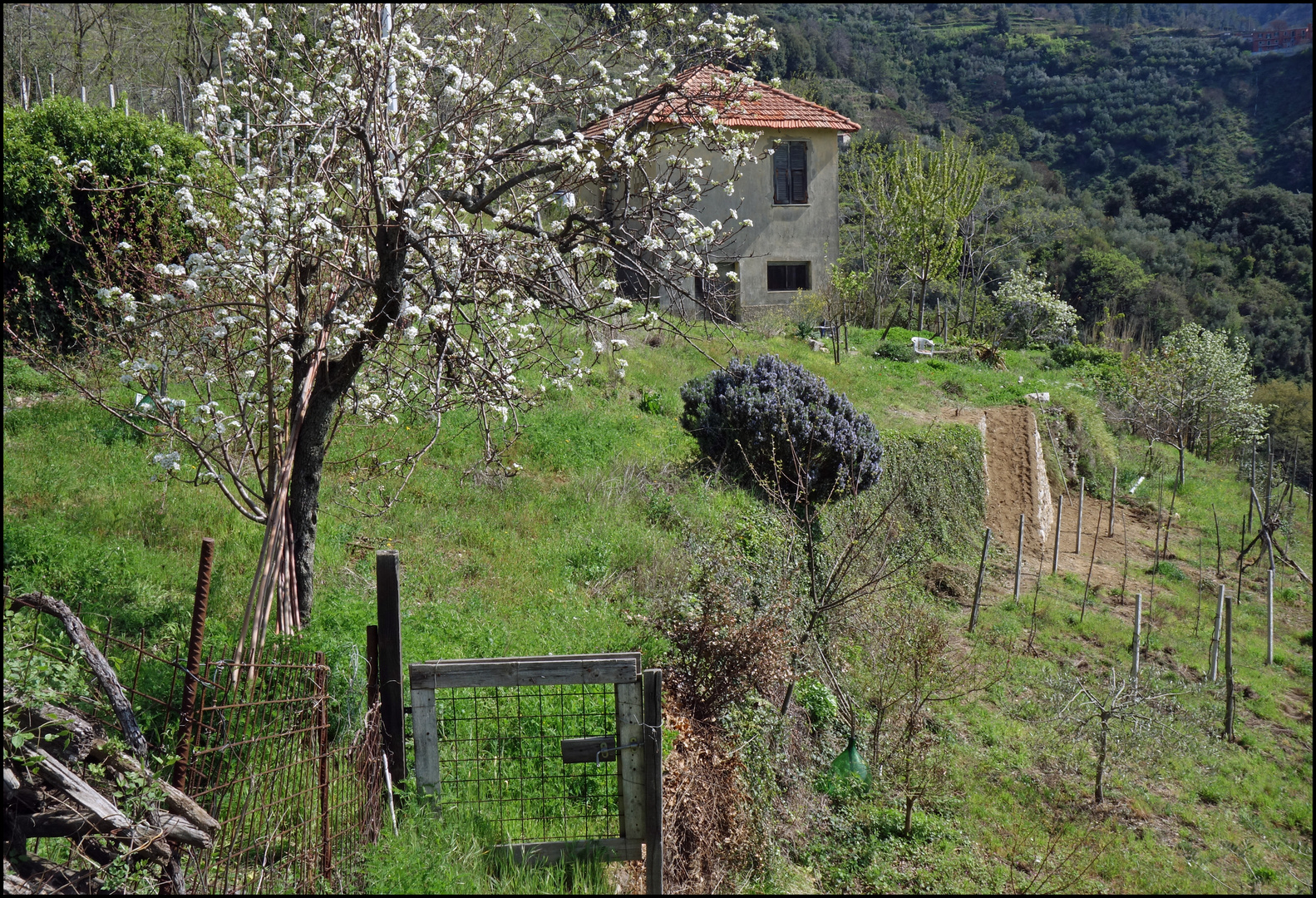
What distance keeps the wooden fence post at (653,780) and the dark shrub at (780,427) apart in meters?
6.06

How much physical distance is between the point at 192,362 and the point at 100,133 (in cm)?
569

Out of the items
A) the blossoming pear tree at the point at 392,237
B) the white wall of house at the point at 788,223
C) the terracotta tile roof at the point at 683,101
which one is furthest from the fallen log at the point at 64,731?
the white wall of house at the point at 788,223

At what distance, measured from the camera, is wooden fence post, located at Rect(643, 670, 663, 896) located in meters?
3.98

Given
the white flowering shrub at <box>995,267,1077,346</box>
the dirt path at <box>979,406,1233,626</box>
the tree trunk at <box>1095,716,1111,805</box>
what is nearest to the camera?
the tree trunk at <box>1095,716,1111,805</box>

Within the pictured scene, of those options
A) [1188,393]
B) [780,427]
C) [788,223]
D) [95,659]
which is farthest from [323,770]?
[1188,393]

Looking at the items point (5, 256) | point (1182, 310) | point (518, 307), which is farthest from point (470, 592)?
point (1182, 310)

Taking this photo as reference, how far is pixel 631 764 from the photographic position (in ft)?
13.4

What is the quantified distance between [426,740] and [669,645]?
2.30 m

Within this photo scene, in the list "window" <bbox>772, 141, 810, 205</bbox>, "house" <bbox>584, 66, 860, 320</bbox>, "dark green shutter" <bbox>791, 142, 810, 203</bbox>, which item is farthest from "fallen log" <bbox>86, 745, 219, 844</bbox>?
"dark green shutter" <bbox>791, 142, 810, 203</bbox>

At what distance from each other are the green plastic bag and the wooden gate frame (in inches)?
124

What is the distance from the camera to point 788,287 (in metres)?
24.2

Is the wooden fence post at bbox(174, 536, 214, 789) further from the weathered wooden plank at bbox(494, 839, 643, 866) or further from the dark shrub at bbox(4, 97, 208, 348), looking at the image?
the dark shrub at bbox(4, 97, 208, 348)

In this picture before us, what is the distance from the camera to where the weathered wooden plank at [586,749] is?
3963mm

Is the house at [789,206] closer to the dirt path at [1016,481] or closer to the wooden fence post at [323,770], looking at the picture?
the dirt path at [1016,481]
